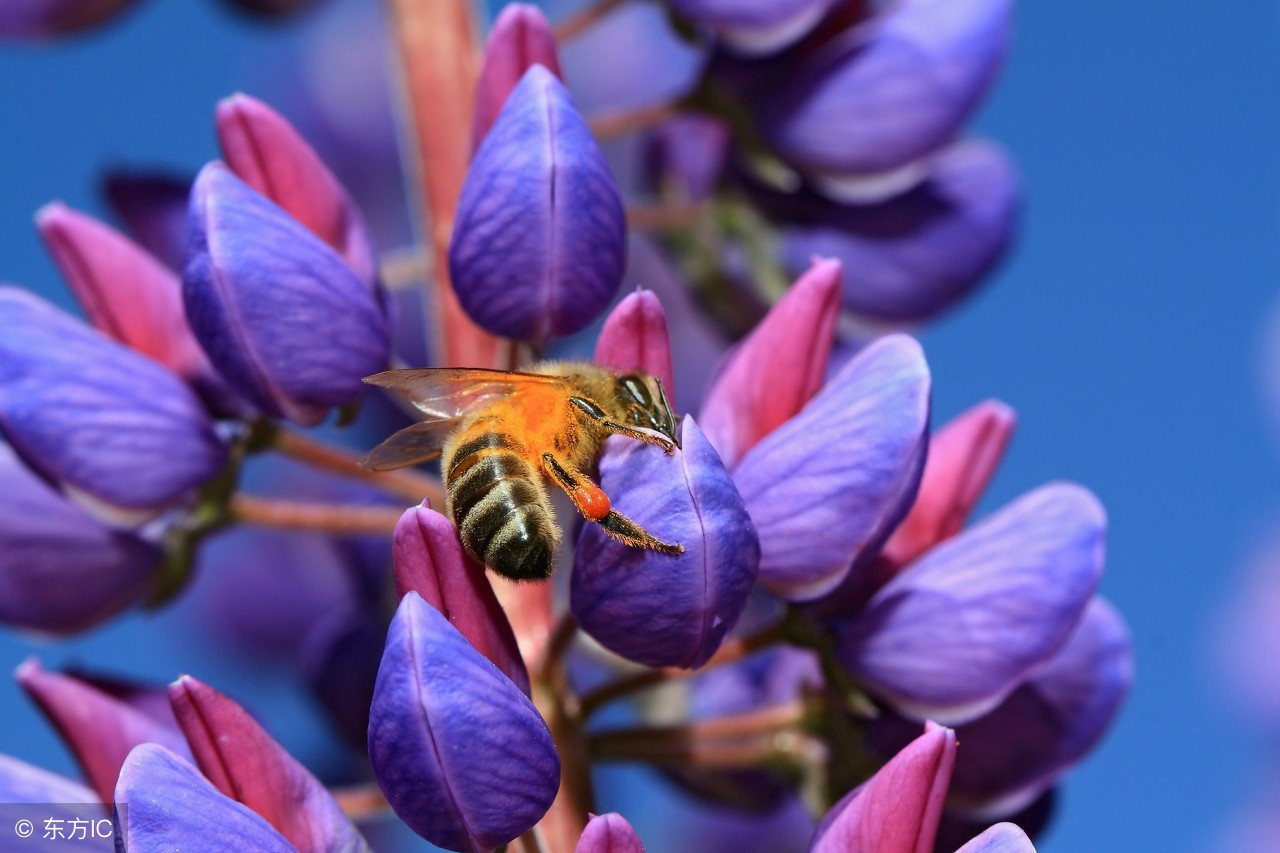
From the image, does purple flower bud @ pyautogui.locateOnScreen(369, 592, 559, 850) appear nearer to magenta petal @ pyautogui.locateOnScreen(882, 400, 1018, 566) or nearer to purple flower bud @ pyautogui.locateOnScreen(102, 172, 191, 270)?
magenta petal @ pyautogui.locateOnScreen(882, 400, 1018, 566)

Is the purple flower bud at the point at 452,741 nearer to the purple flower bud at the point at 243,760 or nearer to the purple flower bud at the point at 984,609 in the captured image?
the purple flower bud at the point at 243,760

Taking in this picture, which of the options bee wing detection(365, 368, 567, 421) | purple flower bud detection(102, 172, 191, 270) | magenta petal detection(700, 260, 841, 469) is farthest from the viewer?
purple flower bud detection(102, 172, 191, 270)

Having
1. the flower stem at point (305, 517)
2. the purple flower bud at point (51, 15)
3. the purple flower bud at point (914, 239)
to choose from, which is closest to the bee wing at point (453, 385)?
the flower stem at point (305, 517)

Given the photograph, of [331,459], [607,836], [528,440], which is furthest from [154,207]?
[607,836]

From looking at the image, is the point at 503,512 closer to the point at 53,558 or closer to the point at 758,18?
the point at 53,558

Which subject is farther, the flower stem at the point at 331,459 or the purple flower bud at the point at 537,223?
the flower stem at the point at 331,459

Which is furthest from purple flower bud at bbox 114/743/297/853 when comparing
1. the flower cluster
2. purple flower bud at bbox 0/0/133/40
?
purple flower bud at bbox 0/0/133/40
